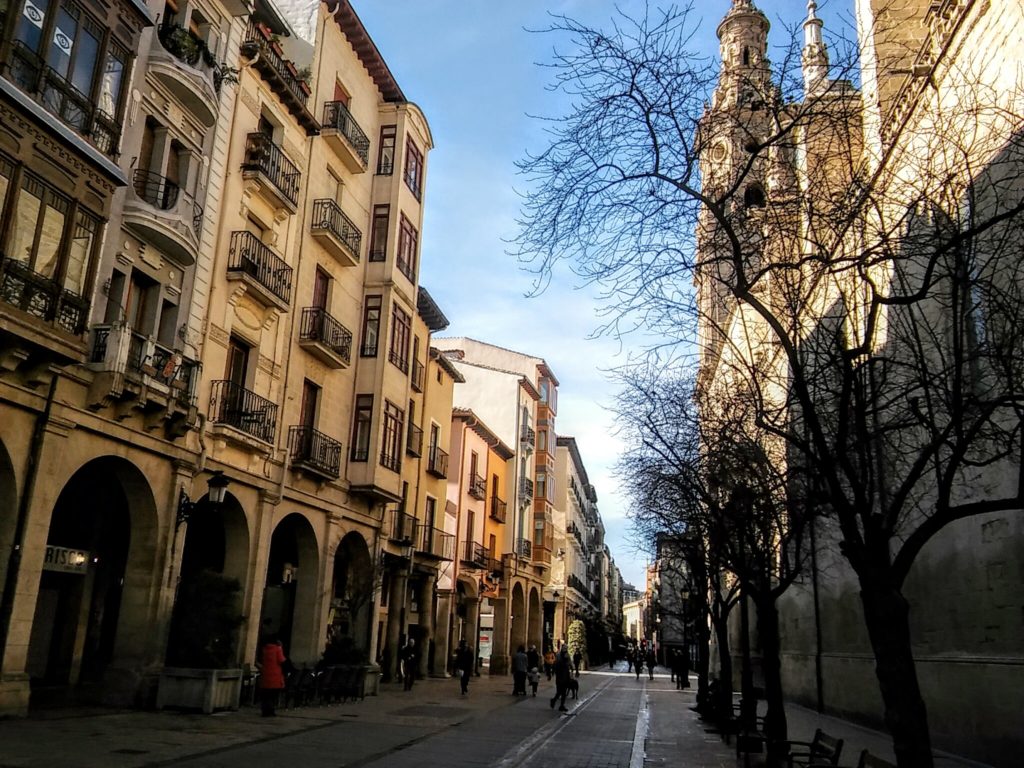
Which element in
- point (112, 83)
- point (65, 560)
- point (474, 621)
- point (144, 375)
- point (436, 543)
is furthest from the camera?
point (474, 621)

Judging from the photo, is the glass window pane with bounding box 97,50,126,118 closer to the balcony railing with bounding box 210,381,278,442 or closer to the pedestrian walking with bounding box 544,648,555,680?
the balcony railing with bounding box 210,381,278,442

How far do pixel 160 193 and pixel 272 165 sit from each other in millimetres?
4671

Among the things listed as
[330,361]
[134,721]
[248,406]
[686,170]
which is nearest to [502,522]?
[330,361]

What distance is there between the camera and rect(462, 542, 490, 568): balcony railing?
1753 inches

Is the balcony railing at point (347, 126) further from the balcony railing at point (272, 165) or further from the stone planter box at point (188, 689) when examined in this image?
the stone planter box at point (188, 689)

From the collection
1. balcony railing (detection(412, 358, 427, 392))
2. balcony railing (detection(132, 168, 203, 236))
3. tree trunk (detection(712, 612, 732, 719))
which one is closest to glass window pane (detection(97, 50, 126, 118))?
balcony railing (detection(132, 168, 203, 236))

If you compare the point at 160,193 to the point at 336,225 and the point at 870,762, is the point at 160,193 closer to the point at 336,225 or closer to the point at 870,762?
the point at 336,225

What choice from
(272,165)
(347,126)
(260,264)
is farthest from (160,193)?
(347,126)

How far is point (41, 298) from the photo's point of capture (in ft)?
45.7

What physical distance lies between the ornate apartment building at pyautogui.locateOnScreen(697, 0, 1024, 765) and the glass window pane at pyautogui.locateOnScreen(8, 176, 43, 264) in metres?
10.4

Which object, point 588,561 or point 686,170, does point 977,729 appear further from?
point 588,561

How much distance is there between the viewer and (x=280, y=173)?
22.8m

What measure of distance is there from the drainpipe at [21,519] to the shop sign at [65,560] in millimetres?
3252

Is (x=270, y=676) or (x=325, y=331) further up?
(x=325, y=331)
